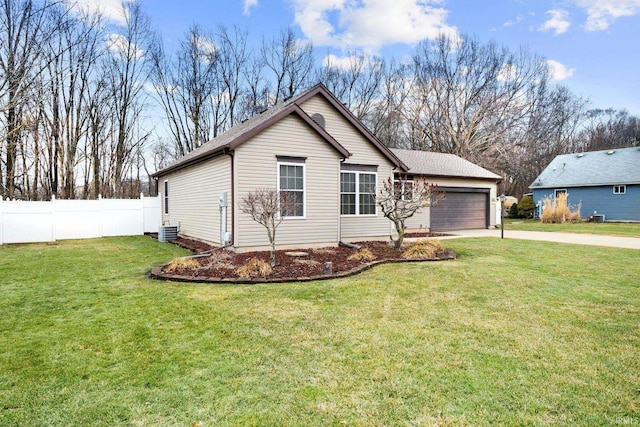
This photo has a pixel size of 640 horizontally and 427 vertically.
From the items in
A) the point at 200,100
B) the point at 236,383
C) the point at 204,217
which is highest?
the point at 200,100

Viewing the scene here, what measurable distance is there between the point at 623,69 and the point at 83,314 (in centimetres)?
3373

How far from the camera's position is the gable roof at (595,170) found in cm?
2448

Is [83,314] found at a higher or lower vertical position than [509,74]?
lower

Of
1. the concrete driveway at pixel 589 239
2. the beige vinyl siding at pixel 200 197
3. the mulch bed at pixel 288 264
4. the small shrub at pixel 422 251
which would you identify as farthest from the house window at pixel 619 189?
the beige vinyl siding at pixel 200 197

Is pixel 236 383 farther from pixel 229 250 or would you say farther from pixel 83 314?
pixel 229 250

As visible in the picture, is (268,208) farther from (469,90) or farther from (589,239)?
(469,90)

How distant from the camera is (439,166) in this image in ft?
60.0

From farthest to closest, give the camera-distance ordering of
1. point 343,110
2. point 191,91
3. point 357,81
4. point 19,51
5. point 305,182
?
point 357,81
point 191,91
point 343,110
point 19,51
point 305,182

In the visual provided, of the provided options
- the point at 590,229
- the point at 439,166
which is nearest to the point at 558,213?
the point at 590,229

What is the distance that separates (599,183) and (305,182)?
24.7m

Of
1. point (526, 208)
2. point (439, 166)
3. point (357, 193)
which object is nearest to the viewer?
point (357, 193)

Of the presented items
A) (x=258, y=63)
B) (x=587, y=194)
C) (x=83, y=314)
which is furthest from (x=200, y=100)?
(x=587, y=194)

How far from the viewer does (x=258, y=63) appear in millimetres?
28062

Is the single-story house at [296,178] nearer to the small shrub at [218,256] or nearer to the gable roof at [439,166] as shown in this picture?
the small shrub at [218,256]
